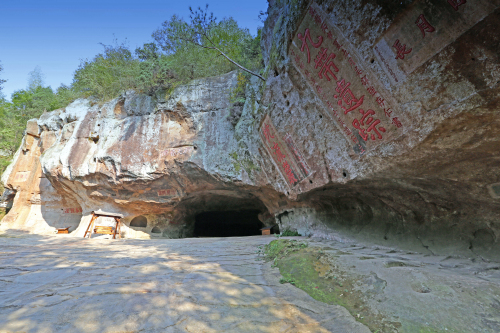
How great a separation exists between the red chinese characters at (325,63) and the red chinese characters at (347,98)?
0.19m

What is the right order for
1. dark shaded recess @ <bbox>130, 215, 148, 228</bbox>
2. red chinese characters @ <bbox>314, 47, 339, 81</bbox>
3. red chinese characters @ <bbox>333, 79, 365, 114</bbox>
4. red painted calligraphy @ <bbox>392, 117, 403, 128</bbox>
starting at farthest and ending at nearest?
dark shaded recess @ <bbox>130, 215, 148, 228</bbox>, red chinese characters @ <bbox>314, 47, 339, 81</bbox>, red chinese characters @ <bbox>333, 79, 365, 114</bbox>, red painted calligraphy @ <bbox>392, 117, 403, 128</bbox>

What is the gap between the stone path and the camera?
1854 millimetres

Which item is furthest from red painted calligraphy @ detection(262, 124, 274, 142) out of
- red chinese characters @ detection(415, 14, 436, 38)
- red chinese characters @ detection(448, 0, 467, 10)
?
red chinese characters @ detection(448, 0, 467, 10)

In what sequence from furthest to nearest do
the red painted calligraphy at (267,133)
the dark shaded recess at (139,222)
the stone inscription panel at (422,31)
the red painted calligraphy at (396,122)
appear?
the dark shaded recess at (139,222), the red painted calligraphy at (267,133), the red painted calligraphy at (396,122), the stone inscription panel at (422,31)

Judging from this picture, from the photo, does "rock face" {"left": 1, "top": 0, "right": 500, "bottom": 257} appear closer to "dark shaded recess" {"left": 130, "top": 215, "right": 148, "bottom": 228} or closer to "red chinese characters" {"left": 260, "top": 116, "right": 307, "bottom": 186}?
"red chinese characters" {"left": 260, "top": 116, "right": 307, "bottom": 186}

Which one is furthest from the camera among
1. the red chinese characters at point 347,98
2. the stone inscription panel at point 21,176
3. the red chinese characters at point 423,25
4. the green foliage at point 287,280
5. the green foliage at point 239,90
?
the stone inscription panel at point 21,176

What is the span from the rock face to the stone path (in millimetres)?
2363

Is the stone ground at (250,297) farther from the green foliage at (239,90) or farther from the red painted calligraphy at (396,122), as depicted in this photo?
the green foliage at (239,90)

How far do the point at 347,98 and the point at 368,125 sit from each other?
554 millimetres

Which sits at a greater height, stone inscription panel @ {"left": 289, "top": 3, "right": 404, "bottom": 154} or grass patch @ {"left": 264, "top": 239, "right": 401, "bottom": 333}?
stone inscription panel @ {"left": 289, "top": 3, "right": 404, "bottom": 154}

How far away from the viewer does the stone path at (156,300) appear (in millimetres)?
1854

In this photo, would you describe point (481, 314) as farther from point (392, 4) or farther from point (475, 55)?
point (392, 4)

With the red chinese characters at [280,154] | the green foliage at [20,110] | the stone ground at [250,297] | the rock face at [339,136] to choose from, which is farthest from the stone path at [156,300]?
the green foliage at [20,110]

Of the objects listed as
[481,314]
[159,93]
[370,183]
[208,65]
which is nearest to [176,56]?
[208,65]
